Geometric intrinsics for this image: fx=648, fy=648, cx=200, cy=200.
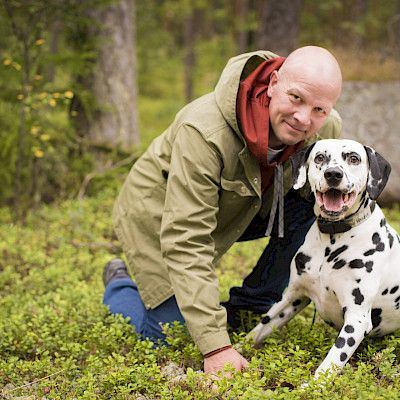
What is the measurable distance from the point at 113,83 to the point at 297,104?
230 inches

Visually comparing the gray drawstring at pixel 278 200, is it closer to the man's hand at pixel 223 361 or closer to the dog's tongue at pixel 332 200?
the dog's tongue at pixel 332 200

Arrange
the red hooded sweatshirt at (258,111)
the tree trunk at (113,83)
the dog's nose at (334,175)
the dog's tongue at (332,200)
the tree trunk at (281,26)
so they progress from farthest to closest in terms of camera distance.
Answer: the tree trunk at (281,26), the tree trunk at (113,83), the red hooded sweatshirt at (258,111), the dog's tongue at (332,200), the dog's nose at (334,175)

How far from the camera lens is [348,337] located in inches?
145

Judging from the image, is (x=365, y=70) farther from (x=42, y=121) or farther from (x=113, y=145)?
(x=42, y=121)

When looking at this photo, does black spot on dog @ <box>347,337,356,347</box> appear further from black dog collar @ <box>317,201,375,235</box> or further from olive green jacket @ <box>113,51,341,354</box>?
olive green jacket @ <box>113,51,341,354</box>

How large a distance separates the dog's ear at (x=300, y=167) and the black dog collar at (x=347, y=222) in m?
0.27

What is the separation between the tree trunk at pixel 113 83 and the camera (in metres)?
9.21

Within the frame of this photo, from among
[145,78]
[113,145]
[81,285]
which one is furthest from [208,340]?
[145,78]

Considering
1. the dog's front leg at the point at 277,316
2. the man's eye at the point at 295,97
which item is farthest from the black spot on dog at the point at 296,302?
the man's eye at the point at 295,97

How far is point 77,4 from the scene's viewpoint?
776cm

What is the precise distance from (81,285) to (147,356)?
195 centimetres

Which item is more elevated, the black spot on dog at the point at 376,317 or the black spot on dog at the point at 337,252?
the black spot on dog at the point at 337,252

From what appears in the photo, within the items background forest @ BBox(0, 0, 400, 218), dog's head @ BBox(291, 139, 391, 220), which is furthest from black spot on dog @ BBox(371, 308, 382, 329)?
background forest @ BBox(0, 0, 400, 218)

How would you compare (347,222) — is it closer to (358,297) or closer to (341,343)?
(358,297)
